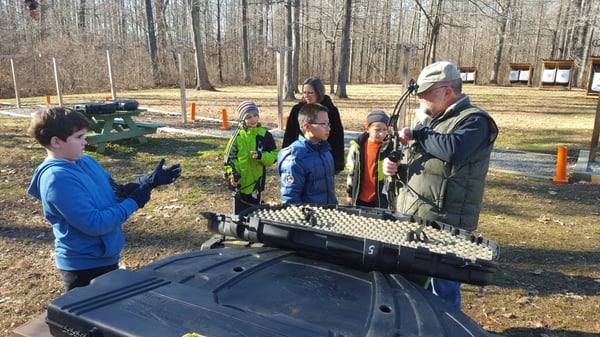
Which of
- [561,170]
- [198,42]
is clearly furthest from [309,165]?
[198,42]

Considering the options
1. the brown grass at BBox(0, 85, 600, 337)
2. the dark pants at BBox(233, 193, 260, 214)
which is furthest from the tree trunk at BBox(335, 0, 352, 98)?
the dark pants at BBox(233, 193, 260, 214)

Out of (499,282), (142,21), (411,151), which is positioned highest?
(142,21)

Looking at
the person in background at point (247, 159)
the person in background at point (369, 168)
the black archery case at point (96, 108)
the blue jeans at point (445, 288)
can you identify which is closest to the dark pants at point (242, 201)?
the person in background at point (247, 159)

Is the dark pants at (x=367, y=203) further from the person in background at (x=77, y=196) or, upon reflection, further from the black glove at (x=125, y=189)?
the black glove at (x=125, y=189)

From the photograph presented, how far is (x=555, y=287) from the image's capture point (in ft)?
12.8

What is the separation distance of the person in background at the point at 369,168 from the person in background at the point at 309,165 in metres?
0.63

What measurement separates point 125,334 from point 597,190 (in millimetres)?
7837

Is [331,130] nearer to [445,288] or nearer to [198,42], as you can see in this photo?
[445,288]

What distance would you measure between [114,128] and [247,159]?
22.8 feet

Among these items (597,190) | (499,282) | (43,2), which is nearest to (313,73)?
(43,2)

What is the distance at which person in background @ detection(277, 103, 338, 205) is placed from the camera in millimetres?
2969

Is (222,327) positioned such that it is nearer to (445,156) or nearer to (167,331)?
(167,331)

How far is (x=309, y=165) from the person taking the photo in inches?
119

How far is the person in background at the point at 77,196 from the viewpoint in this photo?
209 centimetres
